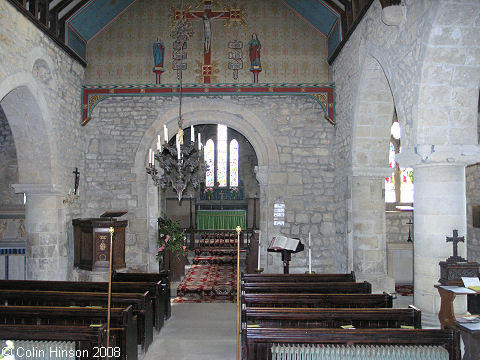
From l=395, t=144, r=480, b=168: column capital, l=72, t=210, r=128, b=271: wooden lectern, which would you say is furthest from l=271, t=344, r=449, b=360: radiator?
l=72, t=210, r=128, b=271: wooden lectern

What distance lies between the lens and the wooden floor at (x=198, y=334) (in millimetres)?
4812

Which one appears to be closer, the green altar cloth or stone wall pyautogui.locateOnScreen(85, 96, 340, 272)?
stone wall pyautogui.locateOnScreen(85, 96, 340, 272)

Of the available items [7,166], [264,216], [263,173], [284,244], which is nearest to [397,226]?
[264,216]

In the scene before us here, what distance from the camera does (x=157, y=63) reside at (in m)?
9.05

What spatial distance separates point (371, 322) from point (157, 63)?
6.81m

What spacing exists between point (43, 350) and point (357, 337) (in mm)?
2488

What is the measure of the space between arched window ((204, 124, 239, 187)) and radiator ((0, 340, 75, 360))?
1310cm

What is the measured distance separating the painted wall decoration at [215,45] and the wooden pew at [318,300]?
17.8 feet

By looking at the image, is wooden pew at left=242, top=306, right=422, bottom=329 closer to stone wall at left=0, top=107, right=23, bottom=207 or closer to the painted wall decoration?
the painted wall decoration

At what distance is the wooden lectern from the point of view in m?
7.86

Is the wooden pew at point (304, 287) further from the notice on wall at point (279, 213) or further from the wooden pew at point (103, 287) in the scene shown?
the notice on wall at point (279, 213)

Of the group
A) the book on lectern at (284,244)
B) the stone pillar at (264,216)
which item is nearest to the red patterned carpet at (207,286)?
the stone pillar at (264,216)

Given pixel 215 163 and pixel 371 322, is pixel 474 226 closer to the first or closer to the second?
pixel 371 322

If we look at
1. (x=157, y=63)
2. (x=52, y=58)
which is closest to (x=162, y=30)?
(x=157, y=63)
